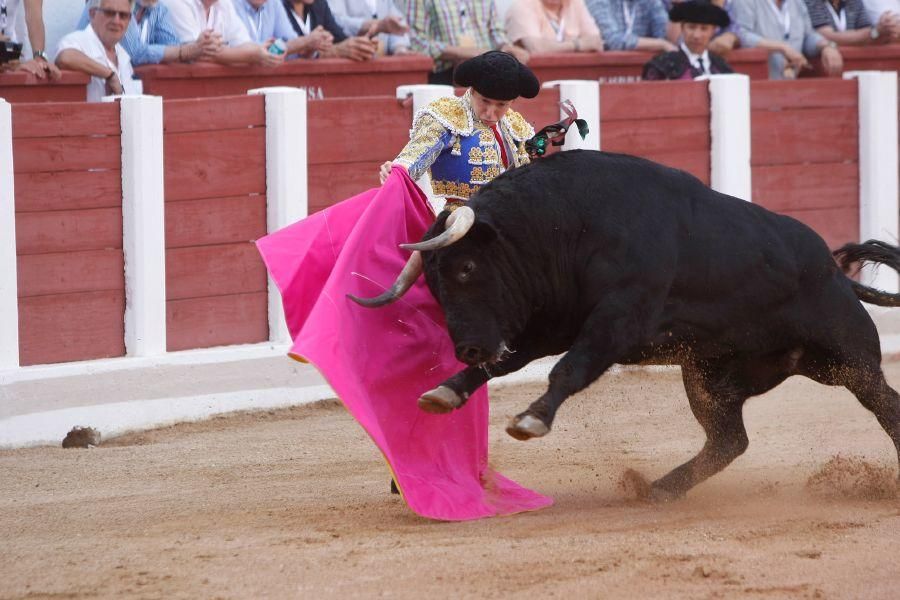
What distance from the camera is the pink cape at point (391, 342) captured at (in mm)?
4242

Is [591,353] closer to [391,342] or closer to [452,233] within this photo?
[452,233]

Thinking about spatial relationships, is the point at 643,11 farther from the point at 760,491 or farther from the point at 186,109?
the point at 760,491

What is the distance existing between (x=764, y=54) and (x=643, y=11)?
0.73 metres

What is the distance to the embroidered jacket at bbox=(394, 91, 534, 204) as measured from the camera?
4.46m

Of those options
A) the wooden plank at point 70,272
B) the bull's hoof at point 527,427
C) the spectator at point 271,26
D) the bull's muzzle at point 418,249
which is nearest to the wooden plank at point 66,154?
the wooden plank at point 70,272

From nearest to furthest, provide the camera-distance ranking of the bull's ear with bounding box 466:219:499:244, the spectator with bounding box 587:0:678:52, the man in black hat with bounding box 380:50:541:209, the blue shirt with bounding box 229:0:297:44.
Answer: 1. the bull's ear with bounding box 466:219:499:244
2. the man in black hat with bounding box 380:50:541:209
3. the blue shirt with bounding box 229:0:297:44
4. the spectator with bounding box 587:0:678:52

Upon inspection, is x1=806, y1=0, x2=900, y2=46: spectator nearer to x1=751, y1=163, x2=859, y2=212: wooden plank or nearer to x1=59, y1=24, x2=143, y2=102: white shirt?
x1=751, y1=163, x2=859, y2=212: wooden plank

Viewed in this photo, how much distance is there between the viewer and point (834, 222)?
8.30 m

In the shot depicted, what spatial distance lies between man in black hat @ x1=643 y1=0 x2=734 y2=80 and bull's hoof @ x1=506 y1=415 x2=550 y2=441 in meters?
4.37

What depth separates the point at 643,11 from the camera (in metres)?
8.52

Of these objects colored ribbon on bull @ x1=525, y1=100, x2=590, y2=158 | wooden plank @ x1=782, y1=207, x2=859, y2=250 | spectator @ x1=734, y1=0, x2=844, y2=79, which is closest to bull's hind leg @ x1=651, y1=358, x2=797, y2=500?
colored ribbon on bull @ x1=525, y1=100, x2=590, y2=158

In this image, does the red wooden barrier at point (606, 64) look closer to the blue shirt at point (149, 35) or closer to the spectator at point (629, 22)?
the spectator at point (629, 22)

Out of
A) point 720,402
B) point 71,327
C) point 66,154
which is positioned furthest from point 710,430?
point 66,154

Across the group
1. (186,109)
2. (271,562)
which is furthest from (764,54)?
(271,562)
